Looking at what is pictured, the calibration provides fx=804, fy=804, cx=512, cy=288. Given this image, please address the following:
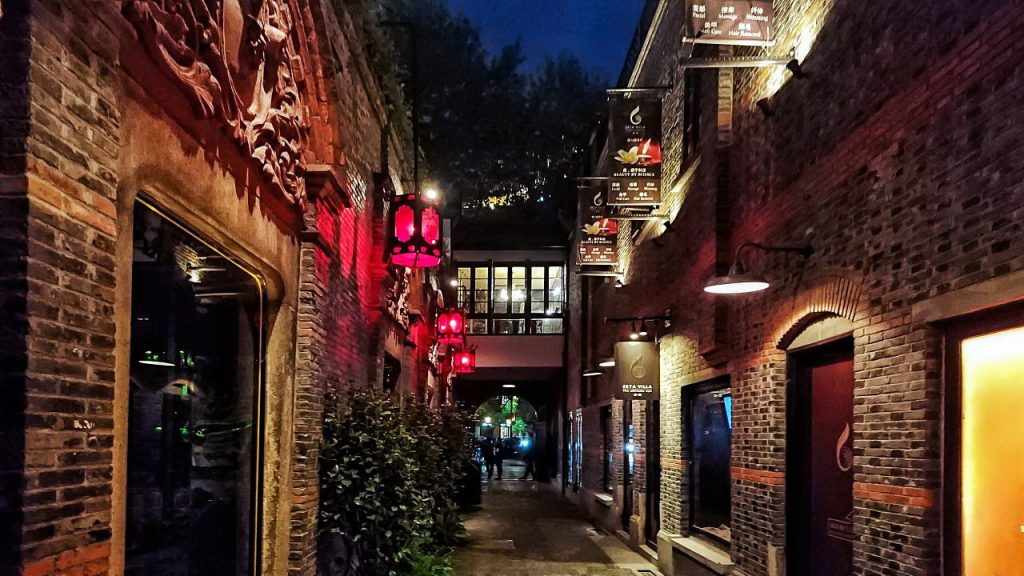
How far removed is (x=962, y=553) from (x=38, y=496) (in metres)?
4.91

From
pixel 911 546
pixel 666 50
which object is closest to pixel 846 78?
pixel 911 546

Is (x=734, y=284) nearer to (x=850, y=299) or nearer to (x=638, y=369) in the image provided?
(x=850, y=299)

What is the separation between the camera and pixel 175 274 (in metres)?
4.84

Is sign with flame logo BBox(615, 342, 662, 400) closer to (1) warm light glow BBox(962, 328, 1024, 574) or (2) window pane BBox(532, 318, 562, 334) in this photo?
(1) warm light glow BBox(962, 328, 1024, 574)

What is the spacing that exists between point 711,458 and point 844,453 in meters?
4.19

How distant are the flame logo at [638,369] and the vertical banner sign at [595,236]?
144 inches

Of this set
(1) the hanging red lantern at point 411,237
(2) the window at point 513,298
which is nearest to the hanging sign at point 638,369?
(1) the hanging red lantern at point 411,237

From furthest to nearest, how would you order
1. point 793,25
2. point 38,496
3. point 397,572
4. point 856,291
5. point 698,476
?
point 698,476 < point 397,572 < point 793,25 < point 856,291 < point 38,496

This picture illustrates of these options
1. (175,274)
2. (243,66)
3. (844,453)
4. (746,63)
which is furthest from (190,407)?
(746,63)

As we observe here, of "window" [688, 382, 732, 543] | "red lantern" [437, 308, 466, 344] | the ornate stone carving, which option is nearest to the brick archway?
"window" [688, 382, 732, 543]

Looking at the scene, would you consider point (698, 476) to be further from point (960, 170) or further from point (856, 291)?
Answer: point (960, 170)

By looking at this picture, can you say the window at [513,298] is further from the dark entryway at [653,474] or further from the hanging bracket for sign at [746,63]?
the hanging bracket for sign at [746,63]

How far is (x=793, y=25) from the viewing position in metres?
7.63

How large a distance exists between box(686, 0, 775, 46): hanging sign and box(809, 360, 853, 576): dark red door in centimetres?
317
